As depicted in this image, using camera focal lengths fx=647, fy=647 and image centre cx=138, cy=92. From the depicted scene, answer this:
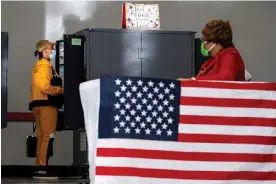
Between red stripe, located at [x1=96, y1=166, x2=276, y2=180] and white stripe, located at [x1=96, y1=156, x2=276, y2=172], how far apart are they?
2 cm

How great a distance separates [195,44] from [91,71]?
4.86ft

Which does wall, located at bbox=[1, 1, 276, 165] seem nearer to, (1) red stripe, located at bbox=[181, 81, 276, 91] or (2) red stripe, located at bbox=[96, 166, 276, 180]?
(1) red stripe, located at bbox=[181, 81, 276, 91]

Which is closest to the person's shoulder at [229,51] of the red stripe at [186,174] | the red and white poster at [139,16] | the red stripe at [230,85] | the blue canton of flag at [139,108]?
the red stripe at [230,85]

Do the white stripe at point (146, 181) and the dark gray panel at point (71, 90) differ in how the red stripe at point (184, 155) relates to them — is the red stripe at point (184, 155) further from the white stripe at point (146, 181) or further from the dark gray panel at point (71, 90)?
the dark gray panel at point (71, 90)

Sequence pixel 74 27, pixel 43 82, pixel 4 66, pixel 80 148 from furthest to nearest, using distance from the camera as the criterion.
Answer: pixel 74 27
pixel 43 82
pixel 80 148
pixel 4 66

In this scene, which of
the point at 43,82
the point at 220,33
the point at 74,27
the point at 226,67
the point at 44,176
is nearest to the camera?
the point at 226,67

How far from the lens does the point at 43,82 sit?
859cm

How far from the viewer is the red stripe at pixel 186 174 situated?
5008mm

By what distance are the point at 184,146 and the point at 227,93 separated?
56cm

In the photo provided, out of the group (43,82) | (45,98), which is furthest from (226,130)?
(45,98)

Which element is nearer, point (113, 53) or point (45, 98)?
point (113, 53)

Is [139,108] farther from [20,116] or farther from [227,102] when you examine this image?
[20,116]

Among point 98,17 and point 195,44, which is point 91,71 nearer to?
point 195,44

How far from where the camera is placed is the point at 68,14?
10734 millimetres
